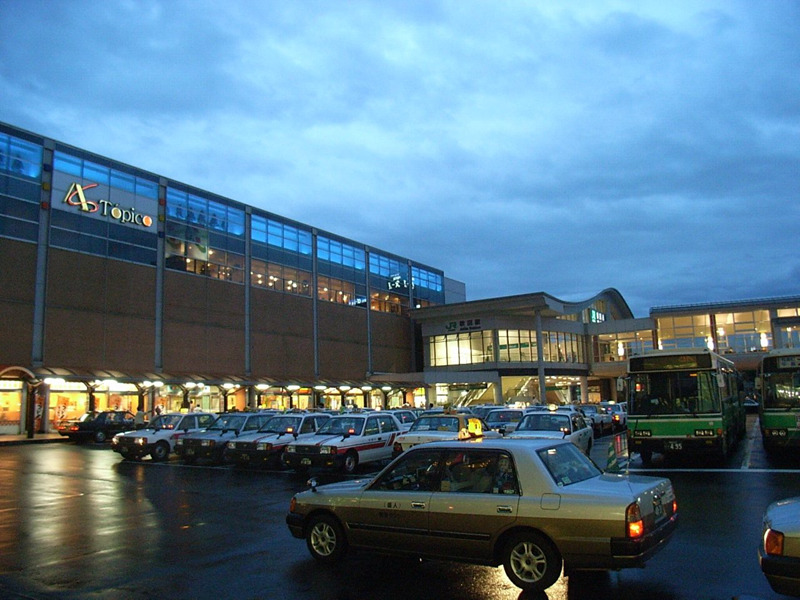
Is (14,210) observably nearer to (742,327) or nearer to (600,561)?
(600,561)

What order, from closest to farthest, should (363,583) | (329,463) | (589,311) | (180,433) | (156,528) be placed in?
(363,583) → (156,528) → (329,463) → (180,433) → (589,311)

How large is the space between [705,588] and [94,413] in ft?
108

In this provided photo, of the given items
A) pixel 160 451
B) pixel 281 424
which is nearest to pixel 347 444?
pixel 281 424

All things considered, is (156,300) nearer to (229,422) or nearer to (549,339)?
(229,422)

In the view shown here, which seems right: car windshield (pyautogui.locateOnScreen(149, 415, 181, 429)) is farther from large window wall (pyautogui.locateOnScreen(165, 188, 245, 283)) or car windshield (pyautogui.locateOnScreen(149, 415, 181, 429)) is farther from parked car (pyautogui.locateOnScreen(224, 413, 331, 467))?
large window wall (pyautogui.locateOnScreen(165, 188, 245, 283))

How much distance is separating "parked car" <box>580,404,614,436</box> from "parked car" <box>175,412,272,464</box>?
51.2 ft

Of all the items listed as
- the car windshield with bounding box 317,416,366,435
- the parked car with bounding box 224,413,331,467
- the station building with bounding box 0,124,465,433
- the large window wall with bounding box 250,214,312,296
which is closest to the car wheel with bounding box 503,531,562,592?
the car windshield with bounding box 317,416,366,435

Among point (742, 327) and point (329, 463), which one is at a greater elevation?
point (742, 327)

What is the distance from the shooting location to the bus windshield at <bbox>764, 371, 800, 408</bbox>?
1725 cm

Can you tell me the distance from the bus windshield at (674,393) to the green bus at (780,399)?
2.04 m

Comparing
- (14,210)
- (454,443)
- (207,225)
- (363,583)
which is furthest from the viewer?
(207,225)

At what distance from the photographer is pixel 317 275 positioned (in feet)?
189

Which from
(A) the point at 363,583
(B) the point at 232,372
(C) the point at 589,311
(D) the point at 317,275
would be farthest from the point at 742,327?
(A) the point at 363,583

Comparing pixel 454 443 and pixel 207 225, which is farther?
pixel 207 225
